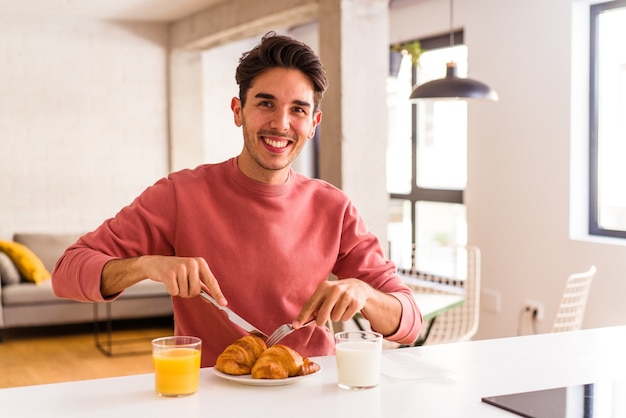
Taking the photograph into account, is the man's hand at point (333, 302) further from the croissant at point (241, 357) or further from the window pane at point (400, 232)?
the window pane at point (400, 232)

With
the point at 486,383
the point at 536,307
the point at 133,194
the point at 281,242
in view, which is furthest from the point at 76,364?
the point at 486,383

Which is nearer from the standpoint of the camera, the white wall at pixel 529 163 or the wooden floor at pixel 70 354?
the white wall at pixel 529 163

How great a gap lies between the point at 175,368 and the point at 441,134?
4.62m

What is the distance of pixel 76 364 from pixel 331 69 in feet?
8.54

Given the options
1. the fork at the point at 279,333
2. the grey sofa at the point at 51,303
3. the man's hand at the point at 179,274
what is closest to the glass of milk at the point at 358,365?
the fork at the point at 279,333

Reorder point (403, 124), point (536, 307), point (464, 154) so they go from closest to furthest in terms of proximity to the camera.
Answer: point (536, 307) < point (464, 154) < point (403, 124)

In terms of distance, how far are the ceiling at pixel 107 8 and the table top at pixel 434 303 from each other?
9.89 feet

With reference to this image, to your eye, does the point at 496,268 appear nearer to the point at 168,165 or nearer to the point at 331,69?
the point at 331,69

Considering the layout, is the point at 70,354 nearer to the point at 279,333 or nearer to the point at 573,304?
the point at 573,304

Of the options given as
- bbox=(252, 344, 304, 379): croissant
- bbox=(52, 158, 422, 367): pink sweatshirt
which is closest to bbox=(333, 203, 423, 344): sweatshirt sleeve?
bbox=(52, 158, 422, 367): pink sweatshirt

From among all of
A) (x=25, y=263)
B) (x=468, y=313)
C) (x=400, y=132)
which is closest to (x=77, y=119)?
(x=25, y=263)

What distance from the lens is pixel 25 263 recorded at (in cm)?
607

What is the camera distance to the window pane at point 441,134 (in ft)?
18.4

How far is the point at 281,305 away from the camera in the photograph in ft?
6.22
